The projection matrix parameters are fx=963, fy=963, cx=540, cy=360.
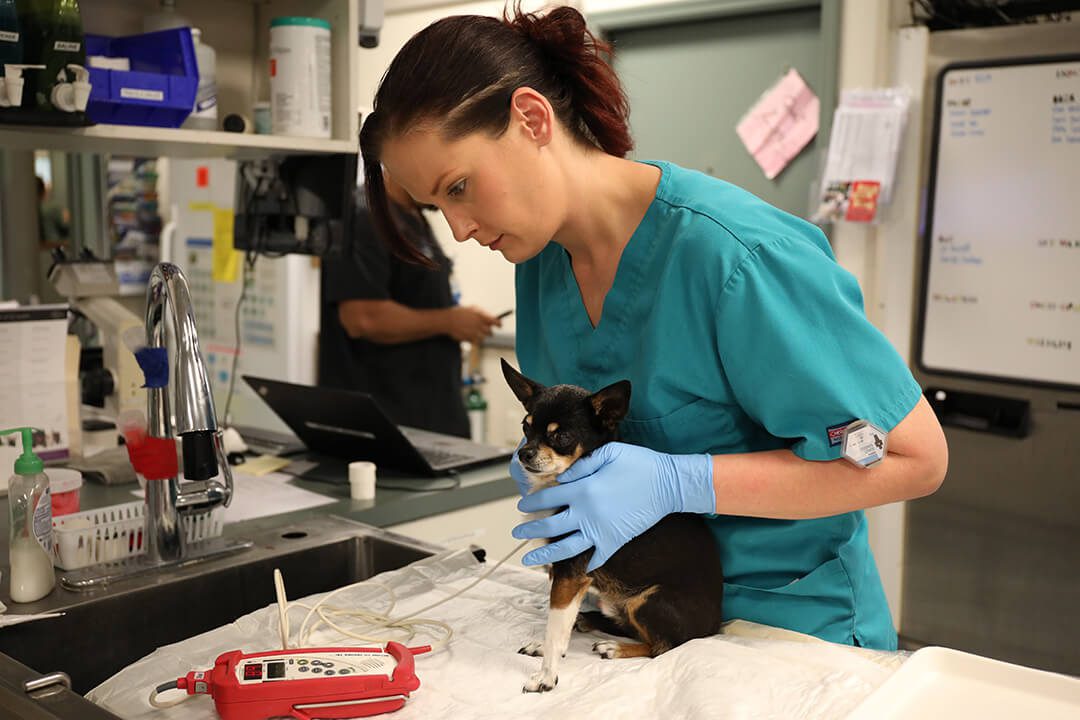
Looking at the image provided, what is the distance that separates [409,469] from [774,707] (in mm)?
1163

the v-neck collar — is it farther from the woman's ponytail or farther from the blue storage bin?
the blue storage bin

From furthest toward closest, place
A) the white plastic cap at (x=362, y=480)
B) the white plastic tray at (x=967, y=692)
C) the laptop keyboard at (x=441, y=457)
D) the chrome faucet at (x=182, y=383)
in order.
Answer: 1. the laptop keyboard at (x=441, y=457)
2. the white plastic cap at (x=362, y=480)
3. the chrome faucet at (x=182, y=383)
4. the white plastic tray at (x=967, y=692)

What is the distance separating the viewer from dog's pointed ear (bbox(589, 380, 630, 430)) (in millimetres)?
994

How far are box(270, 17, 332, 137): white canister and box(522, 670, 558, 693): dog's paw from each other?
125 centimetres

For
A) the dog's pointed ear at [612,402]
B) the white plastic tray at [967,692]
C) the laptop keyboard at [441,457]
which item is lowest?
the laptop keyboard at [441,457]

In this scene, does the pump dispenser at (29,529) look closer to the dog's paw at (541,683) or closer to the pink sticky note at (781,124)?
the dog's paw at (541,683)

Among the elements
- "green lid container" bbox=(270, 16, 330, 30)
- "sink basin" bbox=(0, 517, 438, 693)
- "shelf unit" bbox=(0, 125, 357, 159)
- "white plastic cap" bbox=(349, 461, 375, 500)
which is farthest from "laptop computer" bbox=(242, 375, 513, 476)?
"green lid container" bbox=(270, 16, 330, 30)

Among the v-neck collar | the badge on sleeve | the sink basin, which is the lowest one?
the sink basin

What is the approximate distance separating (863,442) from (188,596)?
92 cm

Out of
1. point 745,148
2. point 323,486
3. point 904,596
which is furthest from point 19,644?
point 745,148

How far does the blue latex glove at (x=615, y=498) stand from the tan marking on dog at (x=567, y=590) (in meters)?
0.02

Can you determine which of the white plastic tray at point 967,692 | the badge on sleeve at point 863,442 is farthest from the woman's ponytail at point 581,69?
the white plastic tray at point 967,692

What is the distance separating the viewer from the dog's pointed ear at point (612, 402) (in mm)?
994

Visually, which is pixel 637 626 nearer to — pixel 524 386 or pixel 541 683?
pixel 541 683
